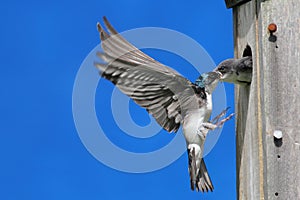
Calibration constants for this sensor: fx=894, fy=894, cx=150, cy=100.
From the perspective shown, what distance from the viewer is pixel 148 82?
4051 millimetres

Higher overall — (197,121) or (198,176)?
(197,121)

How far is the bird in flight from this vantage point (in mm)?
3945

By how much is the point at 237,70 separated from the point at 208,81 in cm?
16

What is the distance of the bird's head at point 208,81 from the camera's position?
4094 millimetres

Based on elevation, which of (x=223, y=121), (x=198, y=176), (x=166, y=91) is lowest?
(x=198, y=176)

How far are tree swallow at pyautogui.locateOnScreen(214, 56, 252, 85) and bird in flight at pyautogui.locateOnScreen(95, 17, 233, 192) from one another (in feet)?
0.12

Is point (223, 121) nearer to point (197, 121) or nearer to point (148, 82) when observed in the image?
point (197, 121)

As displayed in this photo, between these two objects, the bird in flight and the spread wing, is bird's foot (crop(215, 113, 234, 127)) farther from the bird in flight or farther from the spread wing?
the spread wing

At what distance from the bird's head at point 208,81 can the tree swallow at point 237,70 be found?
28 millimetres

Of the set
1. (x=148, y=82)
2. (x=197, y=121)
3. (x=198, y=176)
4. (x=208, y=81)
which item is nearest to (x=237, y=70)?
(x=208, y=81)

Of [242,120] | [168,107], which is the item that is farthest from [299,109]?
[168,107]

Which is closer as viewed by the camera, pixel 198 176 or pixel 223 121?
pixel 223 121

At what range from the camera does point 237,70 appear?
4.01 m

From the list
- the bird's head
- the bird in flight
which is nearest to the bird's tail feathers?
the bird in flight
